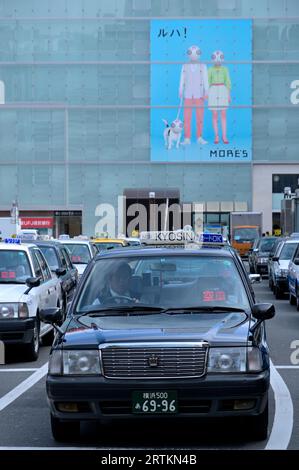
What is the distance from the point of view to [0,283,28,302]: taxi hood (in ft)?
40.4

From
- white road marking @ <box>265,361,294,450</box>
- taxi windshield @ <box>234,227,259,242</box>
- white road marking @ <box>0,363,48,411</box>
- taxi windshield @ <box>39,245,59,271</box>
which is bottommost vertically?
taxi windshield @ <box>234,227,259,242</box>

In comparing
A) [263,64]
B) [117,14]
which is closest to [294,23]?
[263,64]

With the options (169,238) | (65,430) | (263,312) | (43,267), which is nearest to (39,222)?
(43,267)

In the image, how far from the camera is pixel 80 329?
7473mm

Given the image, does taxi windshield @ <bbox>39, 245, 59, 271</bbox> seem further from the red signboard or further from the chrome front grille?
the red signboard

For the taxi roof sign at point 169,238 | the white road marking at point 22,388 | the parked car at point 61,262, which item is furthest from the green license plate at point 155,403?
the parked car at point 61,262

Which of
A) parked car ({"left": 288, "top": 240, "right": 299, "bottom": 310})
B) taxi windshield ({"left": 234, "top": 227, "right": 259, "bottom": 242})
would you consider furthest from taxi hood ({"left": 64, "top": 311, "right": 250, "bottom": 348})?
taxi windshield ({"left": 234, "top": 227, "right": 259, "bottom": 242})

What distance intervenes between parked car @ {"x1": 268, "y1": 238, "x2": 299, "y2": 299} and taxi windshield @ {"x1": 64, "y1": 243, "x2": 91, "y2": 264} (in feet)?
16.6

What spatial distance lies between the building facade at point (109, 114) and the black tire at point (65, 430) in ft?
189

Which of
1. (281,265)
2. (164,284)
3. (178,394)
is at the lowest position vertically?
(281,265)

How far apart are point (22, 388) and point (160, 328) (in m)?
3.59

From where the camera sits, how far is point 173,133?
6588 centimetres

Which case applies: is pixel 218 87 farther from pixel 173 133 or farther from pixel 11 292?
pixel 11 292

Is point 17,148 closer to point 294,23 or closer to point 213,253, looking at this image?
point 294,23
